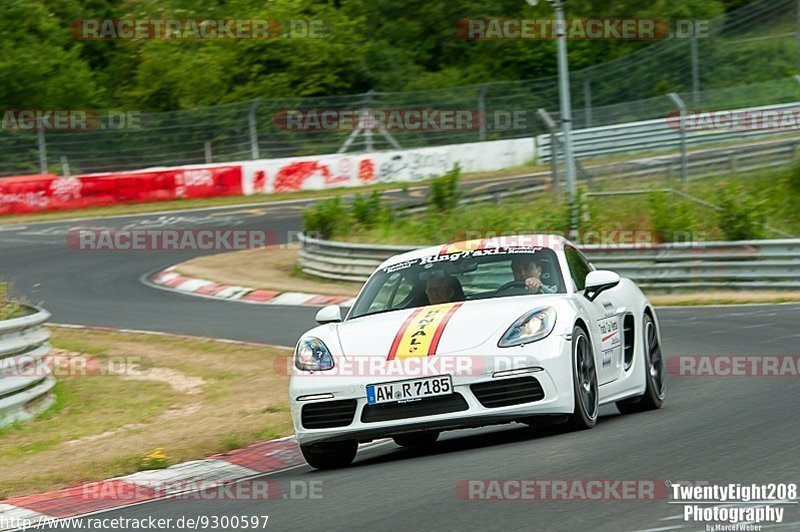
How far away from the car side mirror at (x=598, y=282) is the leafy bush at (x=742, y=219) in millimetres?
12145

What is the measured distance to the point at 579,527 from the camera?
572 centimetres

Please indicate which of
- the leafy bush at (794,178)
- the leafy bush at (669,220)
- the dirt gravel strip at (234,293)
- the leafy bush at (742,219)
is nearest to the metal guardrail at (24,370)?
the dirt gravel strip at (234,293)

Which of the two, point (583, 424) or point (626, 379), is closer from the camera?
point (583, 424)

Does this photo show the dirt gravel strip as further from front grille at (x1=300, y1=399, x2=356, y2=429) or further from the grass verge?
front grille at (x1=300, y1=399, x2=356, y2=429)

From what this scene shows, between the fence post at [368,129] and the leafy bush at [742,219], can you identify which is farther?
the fence post at [368,129]

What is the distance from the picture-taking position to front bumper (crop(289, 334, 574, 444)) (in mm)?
7965

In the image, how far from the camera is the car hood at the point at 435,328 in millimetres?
8164

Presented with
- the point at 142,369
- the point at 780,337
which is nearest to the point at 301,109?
the point at 142,369

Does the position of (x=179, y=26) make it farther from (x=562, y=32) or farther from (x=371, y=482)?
(x=371, y=482)

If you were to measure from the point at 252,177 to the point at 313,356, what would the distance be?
28.0 m

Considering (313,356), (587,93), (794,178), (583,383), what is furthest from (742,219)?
(587,93)

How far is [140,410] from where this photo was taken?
12750mm

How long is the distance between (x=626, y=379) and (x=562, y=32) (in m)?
13.1

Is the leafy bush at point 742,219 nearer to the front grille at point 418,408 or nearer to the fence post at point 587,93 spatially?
the front grille at point 418,408
